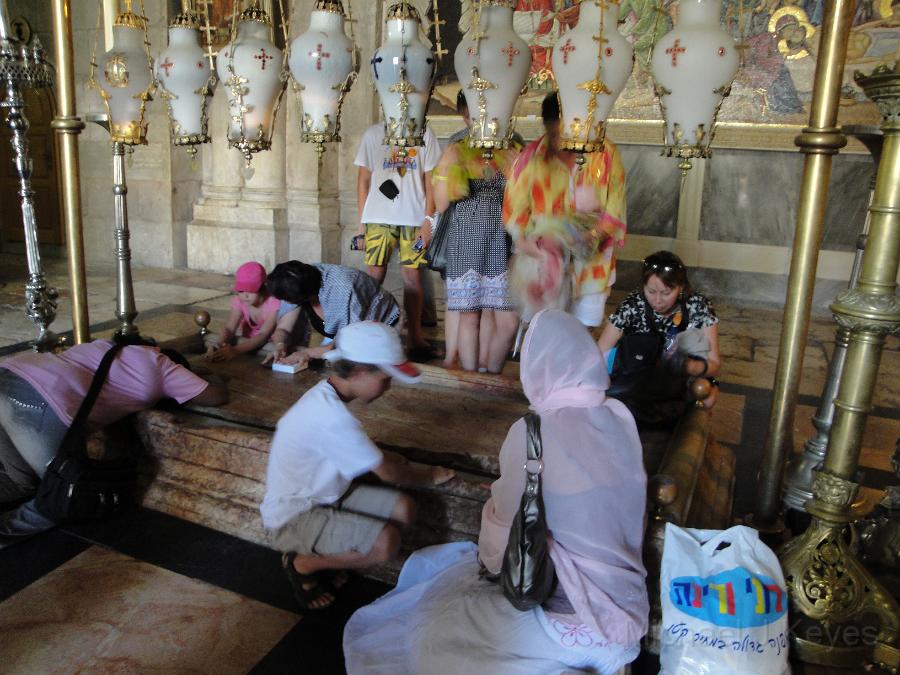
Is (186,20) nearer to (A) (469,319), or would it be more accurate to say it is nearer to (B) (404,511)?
(A) (469,319)

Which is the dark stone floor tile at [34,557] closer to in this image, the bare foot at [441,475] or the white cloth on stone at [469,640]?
the white cloth on stone at [469,640]

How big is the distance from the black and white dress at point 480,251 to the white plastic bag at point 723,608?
189cm

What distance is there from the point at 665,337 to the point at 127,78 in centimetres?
268

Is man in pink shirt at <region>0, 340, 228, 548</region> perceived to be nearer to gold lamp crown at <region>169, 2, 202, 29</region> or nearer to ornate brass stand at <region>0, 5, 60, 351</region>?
ornate brass stand at <region>0, 5, 60, 351</region>

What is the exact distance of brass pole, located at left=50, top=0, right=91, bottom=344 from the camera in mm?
3398

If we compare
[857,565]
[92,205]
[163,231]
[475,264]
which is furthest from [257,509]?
[92,205]

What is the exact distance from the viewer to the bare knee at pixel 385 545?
245 cm

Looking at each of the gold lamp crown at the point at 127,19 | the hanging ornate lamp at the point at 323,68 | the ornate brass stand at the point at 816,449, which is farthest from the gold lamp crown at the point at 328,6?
the ornate brass stand at the point at 816,449

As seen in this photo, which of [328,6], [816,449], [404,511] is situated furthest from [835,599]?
[328,6]

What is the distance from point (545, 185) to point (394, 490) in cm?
147

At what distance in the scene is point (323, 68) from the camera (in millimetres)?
2711

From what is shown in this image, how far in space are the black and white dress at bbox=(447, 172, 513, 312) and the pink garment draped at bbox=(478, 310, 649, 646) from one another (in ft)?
5.90

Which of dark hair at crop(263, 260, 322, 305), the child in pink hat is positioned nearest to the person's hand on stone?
the child in pink hat

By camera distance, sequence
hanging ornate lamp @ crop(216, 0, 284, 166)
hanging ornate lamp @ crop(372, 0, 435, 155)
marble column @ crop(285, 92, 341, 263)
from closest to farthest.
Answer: hanging ornate lamp @ crop(372, 0, 435, 155) < hanging ornate lamp @ crop(216, 0, 284, 166) < marble column @ crop(285, 92, 341, 263)
